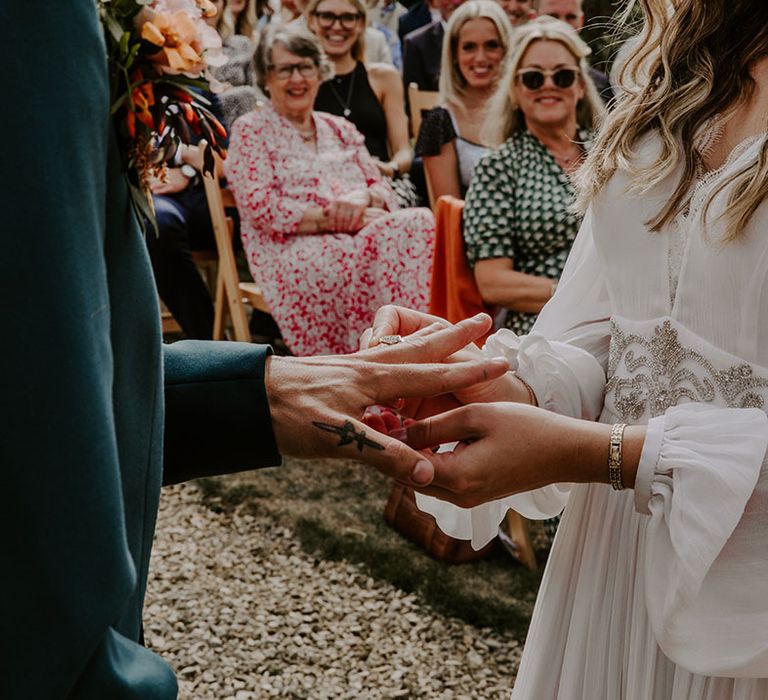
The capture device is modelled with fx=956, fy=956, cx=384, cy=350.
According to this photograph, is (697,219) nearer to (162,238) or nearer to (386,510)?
(386,510)

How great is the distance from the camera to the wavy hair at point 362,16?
5403mm

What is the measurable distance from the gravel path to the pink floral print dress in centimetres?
124

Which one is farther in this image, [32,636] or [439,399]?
[439,399]

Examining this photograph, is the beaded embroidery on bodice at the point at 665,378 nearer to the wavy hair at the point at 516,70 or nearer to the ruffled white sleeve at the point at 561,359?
the ruffled white sleeve at the point at 561,359

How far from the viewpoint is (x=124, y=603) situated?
716mm

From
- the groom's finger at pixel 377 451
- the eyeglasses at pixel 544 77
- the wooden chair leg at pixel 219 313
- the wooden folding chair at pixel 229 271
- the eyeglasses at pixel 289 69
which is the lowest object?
the wooden chair leg at pixel 219 313

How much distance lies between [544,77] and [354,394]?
9.01 ft

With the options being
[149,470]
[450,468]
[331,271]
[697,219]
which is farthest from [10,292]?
[331,271]

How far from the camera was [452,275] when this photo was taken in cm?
365

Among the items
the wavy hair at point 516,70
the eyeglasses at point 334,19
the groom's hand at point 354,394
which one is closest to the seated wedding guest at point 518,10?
the eyeglasses at point 334,19

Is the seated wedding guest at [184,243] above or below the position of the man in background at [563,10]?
below

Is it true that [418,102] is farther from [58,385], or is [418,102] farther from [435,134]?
[58,385]

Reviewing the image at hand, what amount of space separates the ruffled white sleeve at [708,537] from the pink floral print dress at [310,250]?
10.6 feet

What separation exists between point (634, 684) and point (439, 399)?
1.76 feet
